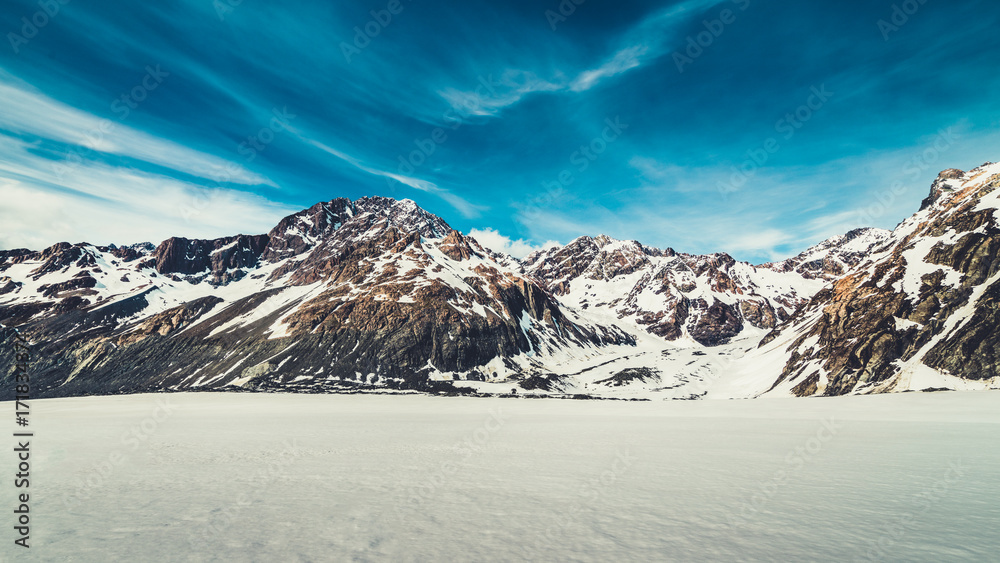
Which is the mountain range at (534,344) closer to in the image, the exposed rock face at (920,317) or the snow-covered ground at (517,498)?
the exposed rock face at (920,317)

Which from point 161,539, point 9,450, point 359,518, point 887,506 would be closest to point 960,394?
point 887,506

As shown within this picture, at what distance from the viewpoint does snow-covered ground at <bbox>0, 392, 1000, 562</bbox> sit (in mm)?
10008

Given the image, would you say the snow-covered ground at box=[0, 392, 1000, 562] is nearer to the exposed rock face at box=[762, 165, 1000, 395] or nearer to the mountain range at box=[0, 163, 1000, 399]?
the mountain range at box=[0, 163, 1000, 399]

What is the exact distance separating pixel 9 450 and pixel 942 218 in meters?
147

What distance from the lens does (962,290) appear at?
71625mm

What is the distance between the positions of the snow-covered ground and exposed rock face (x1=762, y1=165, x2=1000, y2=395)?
4903 centimetres

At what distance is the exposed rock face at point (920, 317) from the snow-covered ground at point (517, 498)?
49028 millimetres

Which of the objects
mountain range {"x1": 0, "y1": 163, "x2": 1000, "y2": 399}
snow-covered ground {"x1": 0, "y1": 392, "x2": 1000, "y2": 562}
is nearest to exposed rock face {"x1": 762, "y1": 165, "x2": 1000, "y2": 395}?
mountain range {"x1": 0, "y1": 163, "x2": 1000, "y2": 399}

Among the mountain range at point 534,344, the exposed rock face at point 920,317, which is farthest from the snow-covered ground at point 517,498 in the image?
the exposed rock face at point 920,317

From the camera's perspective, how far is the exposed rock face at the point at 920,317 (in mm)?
63969

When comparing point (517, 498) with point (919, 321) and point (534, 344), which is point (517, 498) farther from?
point (534, 344)

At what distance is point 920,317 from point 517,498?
93456 mm

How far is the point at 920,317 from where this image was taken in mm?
73188

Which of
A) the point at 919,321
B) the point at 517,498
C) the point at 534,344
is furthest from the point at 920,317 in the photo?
the point at 534,344
